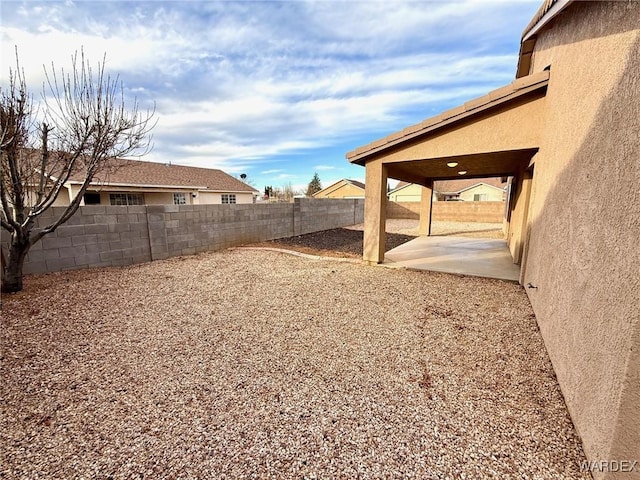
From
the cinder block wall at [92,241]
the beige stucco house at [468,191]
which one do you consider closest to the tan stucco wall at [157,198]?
the cinder block wall at [92,241]

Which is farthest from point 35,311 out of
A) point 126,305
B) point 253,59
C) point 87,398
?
point 253,59

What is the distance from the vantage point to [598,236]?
203cm

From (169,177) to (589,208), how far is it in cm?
2195

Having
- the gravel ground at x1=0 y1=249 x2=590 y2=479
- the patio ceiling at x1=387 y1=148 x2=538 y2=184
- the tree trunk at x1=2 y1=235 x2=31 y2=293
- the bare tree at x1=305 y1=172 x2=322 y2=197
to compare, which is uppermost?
the bare tree at x1=305 y1=172 x2=322 y2=197

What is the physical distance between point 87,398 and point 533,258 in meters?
6.29

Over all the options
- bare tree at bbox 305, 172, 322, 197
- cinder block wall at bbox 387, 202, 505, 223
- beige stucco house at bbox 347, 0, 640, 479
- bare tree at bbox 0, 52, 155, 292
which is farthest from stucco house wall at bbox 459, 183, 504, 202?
bare tree at bbox 0, 52, 155, 292

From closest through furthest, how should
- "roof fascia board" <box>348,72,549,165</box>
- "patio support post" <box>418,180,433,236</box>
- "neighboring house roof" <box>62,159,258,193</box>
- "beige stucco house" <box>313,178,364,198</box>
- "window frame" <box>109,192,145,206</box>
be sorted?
"roof fascia board" <box>348,72,549,165</box>
"patio support post" <box>418,180,433,236</box>
"neighboring house roof" <box>62,159,258,193</box>
"window frame" <box>109,192,145,206</box>
"beige stucco house" <box>313,178,364,198</box>

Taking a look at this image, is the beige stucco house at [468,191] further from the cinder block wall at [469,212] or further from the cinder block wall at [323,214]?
the cinder block wall at [323,214]

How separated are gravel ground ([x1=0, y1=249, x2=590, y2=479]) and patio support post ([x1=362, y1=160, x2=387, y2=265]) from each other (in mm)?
2510

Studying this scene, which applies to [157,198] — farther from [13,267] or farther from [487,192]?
[487,192]

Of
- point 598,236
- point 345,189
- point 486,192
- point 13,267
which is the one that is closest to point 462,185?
point 486,192

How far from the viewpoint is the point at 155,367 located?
285 cm

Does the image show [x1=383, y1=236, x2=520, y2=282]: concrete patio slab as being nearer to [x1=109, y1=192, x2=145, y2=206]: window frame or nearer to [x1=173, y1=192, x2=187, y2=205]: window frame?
[x1=173, y1=192, x2=187, y2=205]: window frame

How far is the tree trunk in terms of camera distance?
443 centimetres
